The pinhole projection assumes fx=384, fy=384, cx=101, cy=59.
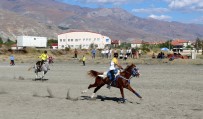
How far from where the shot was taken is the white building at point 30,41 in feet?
408

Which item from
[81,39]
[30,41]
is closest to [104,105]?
[30,41]

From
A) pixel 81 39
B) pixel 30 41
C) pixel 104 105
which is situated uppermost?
pixel 81 39

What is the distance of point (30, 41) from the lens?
127438 mm

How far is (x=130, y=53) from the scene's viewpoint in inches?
2222

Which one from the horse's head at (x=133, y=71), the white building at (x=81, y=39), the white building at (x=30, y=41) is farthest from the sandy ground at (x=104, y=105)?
the white building at (x=81, y=39)

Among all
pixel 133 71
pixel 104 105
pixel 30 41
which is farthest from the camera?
pixel 30 41

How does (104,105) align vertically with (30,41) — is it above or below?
below

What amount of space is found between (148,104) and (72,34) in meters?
168

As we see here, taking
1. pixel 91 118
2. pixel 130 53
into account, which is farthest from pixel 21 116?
pixel 130 53

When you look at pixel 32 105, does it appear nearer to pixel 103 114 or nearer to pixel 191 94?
pixel 103 114

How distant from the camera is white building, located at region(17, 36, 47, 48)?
124287 millimetres

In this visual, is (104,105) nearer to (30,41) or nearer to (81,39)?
(30,41)

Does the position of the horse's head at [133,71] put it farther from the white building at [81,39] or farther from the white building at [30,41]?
the white building at [81,39]

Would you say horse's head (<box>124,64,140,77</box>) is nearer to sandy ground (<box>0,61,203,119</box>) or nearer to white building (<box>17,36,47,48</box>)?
sandy ground (<box>0,61,203,119</box>)
